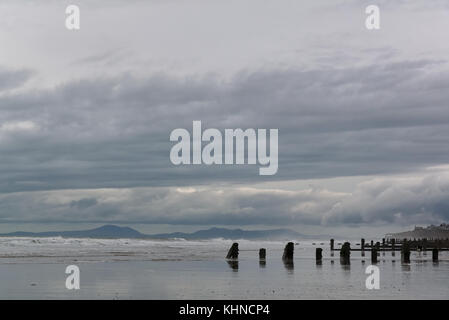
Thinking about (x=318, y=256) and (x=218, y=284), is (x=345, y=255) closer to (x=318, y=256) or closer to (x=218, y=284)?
Result: (x=318, y=256)

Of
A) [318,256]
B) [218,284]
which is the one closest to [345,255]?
[318,256]

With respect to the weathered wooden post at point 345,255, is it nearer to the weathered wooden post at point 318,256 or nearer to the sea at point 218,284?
the weathered wooden post at point 318,256

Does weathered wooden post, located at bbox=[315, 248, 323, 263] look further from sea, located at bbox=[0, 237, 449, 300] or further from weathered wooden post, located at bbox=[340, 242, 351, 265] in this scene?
sea, located at bbox=[0, 237, 449, 300]

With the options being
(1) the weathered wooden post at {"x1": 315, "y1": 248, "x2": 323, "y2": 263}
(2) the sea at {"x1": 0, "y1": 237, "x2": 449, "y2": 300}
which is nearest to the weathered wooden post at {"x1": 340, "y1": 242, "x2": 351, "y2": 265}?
(1) the weathered wooden post at {"x1": 315, "y1": 248, "x2": 323, "y2": 263}

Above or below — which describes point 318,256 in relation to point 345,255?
below

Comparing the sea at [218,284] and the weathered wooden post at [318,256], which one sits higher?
the weathered wooden post at [318,256]

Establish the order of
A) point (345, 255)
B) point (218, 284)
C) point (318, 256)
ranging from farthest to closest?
point (318, 256), point (345, 255), point (218, 284)

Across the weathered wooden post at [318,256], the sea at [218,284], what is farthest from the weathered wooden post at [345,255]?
the sea at [218,284]

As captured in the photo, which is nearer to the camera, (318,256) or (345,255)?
(345,255)
